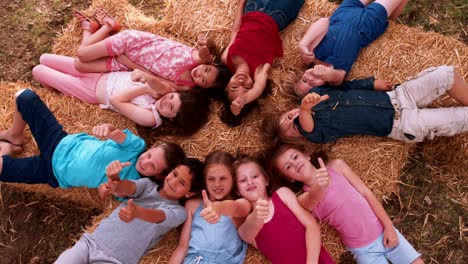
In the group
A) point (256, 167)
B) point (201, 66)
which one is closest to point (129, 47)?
point (201, 66)

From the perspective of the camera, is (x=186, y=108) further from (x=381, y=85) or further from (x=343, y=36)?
(x=381, y=85)

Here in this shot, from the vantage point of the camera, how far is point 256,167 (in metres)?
3.82

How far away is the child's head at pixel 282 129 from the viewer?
3.90 m

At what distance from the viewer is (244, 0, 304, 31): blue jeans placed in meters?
4.27

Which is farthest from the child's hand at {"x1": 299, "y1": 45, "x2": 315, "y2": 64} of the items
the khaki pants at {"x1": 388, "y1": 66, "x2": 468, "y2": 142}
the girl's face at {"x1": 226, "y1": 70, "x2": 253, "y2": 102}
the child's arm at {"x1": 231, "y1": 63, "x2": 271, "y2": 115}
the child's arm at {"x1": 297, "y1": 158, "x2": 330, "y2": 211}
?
the child's arm at {"x1": 297, "y1": 158, "x2": 330, "y2": 211}

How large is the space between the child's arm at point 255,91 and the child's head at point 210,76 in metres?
0.30

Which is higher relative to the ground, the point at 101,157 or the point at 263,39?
the point at 263,39

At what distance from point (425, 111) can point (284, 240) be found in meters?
1.77

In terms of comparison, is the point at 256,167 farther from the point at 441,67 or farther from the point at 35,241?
the point at 35,241

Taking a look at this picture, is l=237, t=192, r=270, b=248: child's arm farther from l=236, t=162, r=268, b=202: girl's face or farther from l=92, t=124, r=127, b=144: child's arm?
l=92, t=124, r=127, b=144: child's arm

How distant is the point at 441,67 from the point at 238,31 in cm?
196

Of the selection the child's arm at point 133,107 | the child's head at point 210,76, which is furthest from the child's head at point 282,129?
the child's arm at point 133,107

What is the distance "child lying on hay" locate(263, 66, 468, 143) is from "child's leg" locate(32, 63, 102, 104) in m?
1.86

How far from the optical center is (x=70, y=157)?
3875 millimetres
